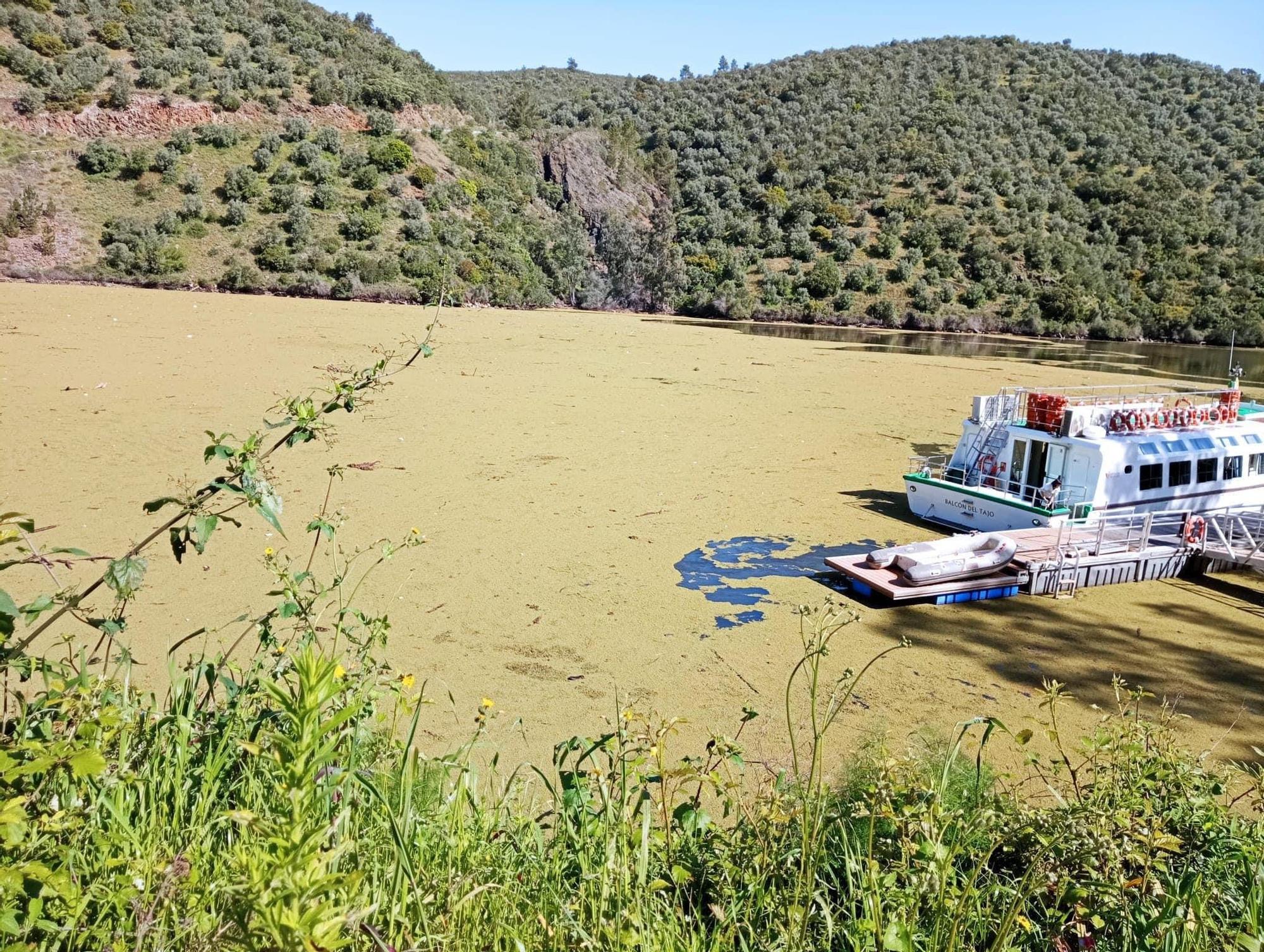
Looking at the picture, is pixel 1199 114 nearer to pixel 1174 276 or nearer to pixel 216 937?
pixel 1174 276

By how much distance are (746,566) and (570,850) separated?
666cm

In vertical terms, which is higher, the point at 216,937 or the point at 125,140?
the point at 125,140

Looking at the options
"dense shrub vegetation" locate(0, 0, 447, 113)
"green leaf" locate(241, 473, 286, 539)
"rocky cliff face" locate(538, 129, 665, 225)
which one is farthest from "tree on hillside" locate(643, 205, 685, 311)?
"green leaf" locate(241, 473, 286, 539)

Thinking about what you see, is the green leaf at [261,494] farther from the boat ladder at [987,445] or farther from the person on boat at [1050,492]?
the boat ladder at [987,445]

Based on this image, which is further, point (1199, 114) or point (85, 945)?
point (1199, 114)

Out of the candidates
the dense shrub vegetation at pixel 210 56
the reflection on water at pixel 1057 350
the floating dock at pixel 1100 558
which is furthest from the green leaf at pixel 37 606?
the dense shrub vegetation at pixel 210 56

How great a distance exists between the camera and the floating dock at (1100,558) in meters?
8.80

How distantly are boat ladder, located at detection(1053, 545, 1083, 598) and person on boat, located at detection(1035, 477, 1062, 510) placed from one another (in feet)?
4.07

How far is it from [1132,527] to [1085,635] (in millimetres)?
2887

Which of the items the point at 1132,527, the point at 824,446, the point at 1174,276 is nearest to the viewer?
the point at 1132,527

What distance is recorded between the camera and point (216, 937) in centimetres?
166

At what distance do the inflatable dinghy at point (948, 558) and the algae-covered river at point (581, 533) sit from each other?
1.23 ft

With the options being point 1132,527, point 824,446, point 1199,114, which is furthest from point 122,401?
point 1199,114

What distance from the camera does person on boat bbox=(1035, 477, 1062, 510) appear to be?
34.9ft
